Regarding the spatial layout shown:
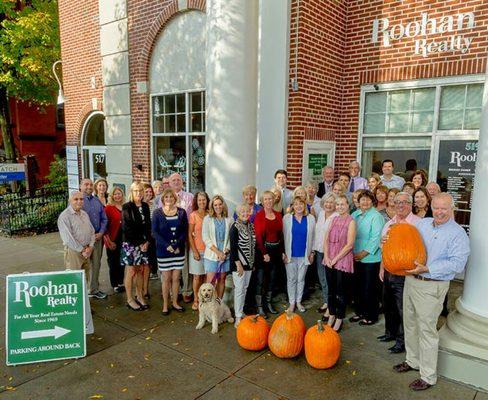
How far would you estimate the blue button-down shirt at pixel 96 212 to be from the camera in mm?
5742

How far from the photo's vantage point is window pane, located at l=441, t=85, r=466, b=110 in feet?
21.3

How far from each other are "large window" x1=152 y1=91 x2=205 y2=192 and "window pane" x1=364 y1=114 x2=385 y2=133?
3.54 metres

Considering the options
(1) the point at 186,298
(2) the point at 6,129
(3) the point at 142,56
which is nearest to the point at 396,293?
(1) the point at 186,298

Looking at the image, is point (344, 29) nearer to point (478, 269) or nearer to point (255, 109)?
point (255, 109)

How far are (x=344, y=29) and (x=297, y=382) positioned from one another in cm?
649

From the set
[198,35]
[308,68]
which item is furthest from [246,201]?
[198,35]

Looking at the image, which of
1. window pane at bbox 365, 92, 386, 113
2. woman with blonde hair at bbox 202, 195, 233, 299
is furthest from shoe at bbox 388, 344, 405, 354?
window pane at bbox 365, 92, 386, 113

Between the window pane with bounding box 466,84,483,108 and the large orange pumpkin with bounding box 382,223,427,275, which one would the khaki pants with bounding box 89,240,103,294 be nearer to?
the large orange pumpkin with bounding box 382,223,427,275

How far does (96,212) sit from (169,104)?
14.3 ft

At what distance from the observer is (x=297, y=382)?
3.77 m

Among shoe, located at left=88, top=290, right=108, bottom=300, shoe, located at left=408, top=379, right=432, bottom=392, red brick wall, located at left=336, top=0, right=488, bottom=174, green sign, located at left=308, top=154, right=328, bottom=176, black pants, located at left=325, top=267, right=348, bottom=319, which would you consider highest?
red brick wall, located at left=336, top=0, right=488, bottom=174

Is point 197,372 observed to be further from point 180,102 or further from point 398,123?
point 180,102

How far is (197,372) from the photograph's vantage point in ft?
13.0

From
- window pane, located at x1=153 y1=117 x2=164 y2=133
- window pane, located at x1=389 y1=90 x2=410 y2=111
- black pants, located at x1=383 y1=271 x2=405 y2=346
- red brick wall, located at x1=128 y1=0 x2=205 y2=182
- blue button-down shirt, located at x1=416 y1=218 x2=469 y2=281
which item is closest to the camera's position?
blue button-down shirt, located at x1=416 y1=218 x2=469 y2=281
